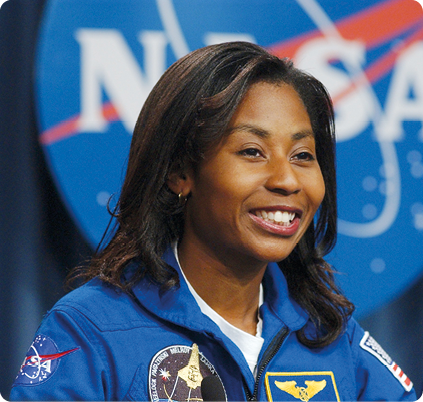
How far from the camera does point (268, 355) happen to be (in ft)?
4.54

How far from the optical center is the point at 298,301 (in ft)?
5.23

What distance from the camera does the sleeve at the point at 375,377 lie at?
149cm

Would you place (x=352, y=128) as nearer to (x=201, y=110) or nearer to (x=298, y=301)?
(x=298, y=301)

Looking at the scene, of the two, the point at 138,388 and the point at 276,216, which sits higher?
the point at 276,216

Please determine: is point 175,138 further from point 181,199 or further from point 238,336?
point 238,336

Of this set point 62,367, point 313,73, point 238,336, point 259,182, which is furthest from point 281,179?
point 313,73

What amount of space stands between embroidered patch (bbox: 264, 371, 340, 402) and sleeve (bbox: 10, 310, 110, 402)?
15.2 inches

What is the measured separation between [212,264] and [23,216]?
103 centimetres

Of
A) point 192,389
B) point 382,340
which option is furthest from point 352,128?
point 192,389

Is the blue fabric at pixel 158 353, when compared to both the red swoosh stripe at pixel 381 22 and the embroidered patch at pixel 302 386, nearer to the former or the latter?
the embroidered patch at pixel 302 386

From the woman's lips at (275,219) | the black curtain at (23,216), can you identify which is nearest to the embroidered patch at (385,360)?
the woman's lips at (275,219)

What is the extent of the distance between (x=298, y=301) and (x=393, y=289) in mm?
992

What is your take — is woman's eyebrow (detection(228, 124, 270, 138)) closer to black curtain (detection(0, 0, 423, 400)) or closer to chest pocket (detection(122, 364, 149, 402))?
chest pocket (detection(122, 364, 149, 402))

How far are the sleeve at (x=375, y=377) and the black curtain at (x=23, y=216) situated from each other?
1.08 m
